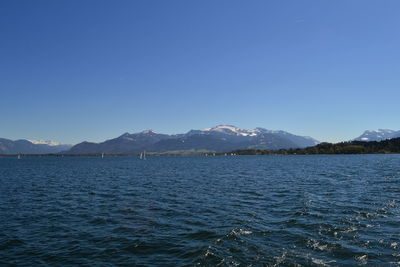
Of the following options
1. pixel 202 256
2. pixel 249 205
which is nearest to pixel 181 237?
pixel 202 256

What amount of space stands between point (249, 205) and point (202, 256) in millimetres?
19404

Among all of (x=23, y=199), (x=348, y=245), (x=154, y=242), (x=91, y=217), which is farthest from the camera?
(x=23, y=199)

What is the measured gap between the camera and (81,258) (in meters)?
20.2

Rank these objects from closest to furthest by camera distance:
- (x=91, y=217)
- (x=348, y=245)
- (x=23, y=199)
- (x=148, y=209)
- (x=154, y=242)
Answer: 1. (x=348, y=245)
2. (x=154, y=242)
3. (x=91, y=217)
4. (x=148, y=209)
5. (x=23, y=199)

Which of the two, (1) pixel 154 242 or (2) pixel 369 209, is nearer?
(1) pixel 154 242

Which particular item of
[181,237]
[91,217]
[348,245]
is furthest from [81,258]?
[348,245]

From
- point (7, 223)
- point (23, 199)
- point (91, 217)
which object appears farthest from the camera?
point (23, 199)

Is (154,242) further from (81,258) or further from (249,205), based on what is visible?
(249,205)

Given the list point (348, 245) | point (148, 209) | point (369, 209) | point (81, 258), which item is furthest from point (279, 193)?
point (81, 258)

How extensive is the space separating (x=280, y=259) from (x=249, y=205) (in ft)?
63.1

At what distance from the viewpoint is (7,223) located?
99.7 ft

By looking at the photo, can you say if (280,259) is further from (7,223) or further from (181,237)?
(7,223)

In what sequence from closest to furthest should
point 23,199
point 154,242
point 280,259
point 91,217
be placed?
point 280,259, point 154,242, point 91,217, point 23,199

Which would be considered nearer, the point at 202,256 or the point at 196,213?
the point at 202,256
